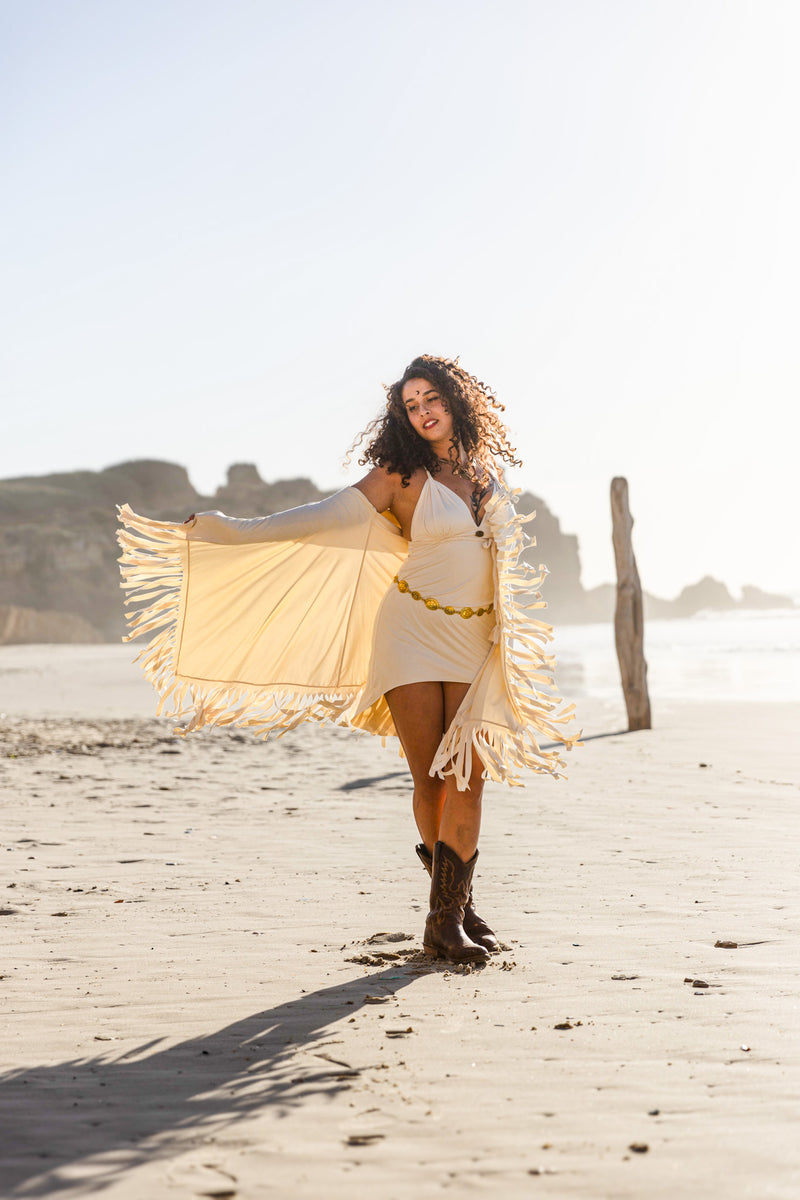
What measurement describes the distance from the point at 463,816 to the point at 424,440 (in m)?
1.34

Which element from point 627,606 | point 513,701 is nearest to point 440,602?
point 513,701

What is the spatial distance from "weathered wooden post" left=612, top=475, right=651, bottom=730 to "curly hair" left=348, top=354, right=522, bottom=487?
25.5ft

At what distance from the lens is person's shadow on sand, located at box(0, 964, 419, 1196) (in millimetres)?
2111

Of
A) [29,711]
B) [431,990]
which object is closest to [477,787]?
[431,990]

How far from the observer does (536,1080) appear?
2.48 metres

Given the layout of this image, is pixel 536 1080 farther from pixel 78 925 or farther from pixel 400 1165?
pixel 78 925

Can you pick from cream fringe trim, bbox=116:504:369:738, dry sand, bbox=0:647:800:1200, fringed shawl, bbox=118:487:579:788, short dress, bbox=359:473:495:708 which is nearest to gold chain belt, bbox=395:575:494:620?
short dress, bbox=359:473:495:708

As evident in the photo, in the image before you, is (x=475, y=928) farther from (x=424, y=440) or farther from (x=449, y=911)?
(x=424, y=440)

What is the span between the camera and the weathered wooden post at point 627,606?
11.5 meters

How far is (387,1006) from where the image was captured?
308 cm

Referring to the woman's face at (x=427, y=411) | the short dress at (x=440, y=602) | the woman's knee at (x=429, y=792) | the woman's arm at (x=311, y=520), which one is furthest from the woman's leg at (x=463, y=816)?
the woman's face at (x=427, y=411)

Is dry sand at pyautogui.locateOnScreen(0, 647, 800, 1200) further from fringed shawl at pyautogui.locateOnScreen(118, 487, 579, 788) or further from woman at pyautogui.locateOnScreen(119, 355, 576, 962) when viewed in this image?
fringed shawl at pyautogui.locateOnScreen(118, 487, 579, 788)

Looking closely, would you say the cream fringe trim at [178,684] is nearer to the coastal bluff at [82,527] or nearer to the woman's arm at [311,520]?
the woman's arm at [311,520]

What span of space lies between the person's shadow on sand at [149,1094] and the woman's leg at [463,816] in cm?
73
